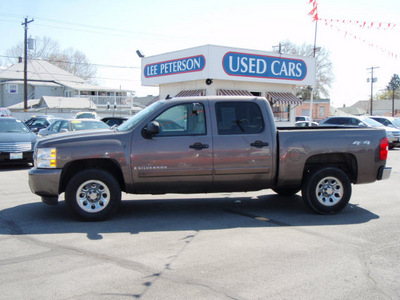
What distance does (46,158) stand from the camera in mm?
6102

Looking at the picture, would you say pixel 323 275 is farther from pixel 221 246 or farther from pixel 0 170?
pixel 0 170

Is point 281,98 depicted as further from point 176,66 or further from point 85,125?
point 85,125

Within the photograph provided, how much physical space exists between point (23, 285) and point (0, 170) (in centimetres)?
935

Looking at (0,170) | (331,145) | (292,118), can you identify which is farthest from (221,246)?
(292,118)

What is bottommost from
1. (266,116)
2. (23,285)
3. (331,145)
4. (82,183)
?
(23,285)

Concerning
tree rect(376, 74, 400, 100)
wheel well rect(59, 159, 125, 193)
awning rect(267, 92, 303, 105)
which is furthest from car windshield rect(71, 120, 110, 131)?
tree rect(376, 74, 400, 100)

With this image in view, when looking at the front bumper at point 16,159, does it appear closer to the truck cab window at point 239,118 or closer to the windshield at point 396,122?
the truck cab window at point 239,118

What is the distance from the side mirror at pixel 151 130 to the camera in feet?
20.0

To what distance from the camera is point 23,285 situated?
3.88m

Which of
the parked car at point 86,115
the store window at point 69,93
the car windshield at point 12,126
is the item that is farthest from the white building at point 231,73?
the store window at point 69,93

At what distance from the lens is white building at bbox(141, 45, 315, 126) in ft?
63.9

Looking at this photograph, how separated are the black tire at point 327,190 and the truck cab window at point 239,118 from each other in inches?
49.8

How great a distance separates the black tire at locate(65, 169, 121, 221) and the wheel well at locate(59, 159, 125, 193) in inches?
7.8

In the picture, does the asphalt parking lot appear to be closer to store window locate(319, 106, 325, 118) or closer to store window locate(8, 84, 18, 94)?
store window locate(8, 84, 18, 94)
